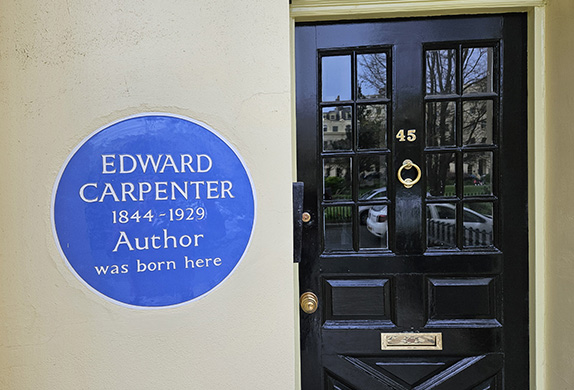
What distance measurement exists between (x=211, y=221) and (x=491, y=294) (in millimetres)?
1487

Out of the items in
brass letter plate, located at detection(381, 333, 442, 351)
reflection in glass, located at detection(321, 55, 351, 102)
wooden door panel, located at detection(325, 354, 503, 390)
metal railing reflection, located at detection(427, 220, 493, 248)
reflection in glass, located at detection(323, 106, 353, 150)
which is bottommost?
wooden door panel, located at detection(325, 354, 503, 390)

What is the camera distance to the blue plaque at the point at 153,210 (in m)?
1.33

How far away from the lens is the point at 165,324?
1.38 meters

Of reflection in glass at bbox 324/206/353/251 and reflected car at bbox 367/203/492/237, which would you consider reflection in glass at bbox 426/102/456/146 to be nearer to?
reflected car at bbox 367/203/492/237

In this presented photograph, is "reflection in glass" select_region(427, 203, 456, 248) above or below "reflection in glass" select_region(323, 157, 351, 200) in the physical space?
below

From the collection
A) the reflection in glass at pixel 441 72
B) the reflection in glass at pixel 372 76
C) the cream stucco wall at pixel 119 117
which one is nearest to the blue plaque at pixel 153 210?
the cream stucco wall at pixel 119 117

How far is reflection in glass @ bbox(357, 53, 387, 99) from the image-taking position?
187 centimetres

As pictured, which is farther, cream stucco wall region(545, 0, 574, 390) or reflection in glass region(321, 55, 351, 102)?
reflection in glass region(321, 55, 351, 102)

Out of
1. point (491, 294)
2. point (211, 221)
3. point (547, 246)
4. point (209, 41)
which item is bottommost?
point (491, 294)

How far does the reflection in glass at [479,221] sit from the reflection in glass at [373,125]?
1.85 feet

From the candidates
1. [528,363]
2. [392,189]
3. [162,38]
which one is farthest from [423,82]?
[528,363]

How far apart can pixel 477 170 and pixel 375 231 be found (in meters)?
0.62

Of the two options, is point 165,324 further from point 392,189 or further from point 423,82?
point 423,82

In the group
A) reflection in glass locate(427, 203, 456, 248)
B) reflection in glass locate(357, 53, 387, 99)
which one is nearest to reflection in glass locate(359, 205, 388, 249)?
reflection in glass locate(427, 203, 456, 248)
